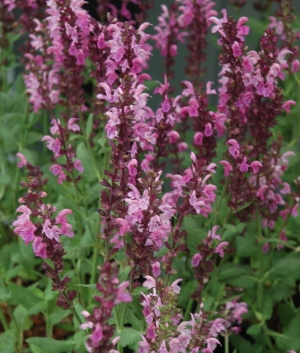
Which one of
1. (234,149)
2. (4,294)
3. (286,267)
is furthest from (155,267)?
(4,294)

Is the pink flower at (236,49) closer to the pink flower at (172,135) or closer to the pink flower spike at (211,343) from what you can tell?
the pink flower at (172,135)

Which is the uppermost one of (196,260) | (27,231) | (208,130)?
(208,130)

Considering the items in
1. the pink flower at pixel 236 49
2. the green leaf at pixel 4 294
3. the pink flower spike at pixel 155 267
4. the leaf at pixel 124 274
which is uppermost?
the pink flower at pixel 236 49

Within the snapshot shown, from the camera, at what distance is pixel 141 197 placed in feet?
4.37

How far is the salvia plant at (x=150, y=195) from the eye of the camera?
1.29 meters

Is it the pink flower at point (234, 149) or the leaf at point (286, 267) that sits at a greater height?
the pink flower at point (234, 149)

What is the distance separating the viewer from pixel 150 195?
1259mm

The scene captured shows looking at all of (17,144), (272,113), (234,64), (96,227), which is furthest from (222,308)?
(17,144)

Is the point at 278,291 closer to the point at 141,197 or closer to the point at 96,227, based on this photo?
the point at 96,227

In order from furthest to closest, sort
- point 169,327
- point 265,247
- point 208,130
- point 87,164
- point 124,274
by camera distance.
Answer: point 265,247 < point 87,164 < point 208,130 < point 124,274 < point 169,327

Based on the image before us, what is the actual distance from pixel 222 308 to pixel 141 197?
68cm

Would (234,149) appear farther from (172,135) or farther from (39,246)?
(39,246)

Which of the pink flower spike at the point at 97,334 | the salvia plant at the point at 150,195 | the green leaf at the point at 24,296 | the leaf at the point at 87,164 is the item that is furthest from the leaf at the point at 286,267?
the pink flower spike at the point at 97,334

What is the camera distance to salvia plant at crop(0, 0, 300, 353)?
1295 mm
